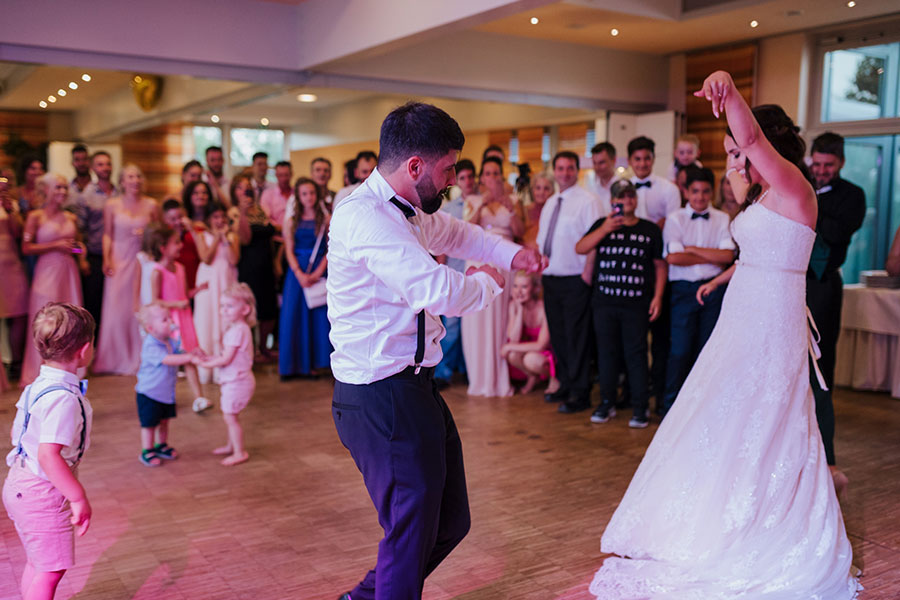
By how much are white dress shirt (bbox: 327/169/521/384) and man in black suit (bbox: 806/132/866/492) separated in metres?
2.60

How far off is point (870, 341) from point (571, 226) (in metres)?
2.59

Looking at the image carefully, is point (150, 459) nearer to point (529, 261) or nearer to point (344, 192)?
point (344, 192)

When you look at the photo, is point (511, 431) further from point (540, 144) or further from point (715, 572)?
point (540, 144)

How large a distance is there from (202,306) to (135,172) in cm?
131

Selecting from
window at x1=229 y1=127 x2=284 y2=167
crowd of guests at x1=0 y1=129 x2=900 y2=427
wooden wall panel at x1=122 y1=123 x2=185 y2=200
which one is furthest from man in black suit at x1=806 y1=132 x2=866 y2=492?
wooden wall panel at x1=122 y1=123 x2=185 y2=200

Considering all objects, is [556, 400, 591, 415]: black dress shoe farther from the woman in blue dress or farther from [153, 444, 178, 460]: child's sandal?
[153, 444, 178, 460]: child's sandal

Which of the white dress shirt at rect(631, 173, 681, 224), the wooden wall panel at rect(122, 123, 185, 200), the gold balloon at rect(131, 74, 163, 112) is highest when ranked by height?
the gold balloon at rect(131, 74, 163, 112)

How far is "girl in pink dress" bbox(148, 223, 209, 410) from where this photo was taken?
5.12 meters

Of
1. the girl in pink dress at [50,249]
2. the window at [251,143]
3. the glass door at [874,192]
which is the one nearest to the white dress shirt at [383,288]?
the girl in pink dress at [50,249]

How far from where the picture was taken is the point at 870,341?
19.8ft

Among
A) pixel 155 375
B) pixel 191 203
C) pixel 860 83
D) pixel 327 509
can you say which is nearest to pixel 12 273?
pixel 191 203

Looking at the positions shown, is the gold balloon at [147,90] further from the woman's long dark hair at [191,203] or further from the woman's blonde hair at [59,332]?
the woman's blonde hair at [59,332]

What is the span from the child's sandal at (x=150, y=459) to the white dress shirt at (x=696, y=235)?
3163 mm

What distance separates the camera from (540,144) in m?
10.5
